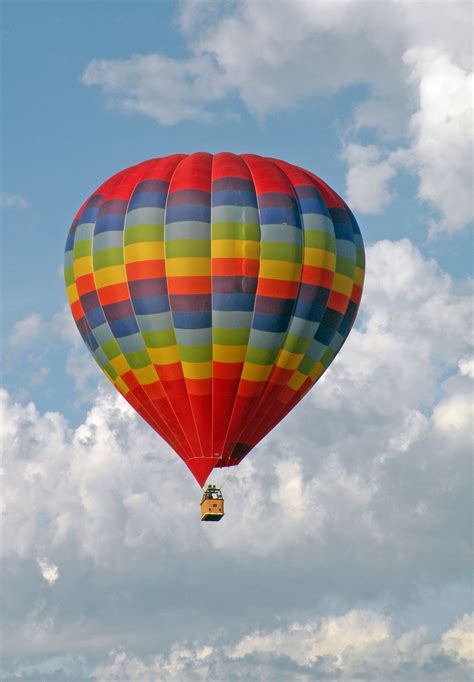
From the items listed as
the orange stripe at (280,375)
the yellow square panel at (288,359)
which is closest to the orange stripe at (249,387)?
the orange stripe at (280,375)

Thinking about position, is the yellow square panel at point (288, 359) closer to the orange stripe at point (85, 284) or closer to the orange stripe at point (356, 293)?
the orange stripe at point (356, 293)

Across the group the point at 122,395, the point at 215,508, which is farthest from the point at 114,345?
the point at 215,508

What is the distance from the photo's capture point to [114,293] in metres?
72.1

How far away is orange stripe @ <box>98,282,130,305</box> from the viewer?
71.8m

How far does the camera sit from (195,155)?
74062 mm

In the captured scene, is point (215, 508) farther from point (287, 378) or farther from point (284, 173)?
point (284, 173)

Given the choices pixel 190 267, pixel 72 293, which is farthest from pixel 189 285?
pixel 72 293

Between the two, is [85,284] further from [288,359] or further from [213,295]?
[288,359]

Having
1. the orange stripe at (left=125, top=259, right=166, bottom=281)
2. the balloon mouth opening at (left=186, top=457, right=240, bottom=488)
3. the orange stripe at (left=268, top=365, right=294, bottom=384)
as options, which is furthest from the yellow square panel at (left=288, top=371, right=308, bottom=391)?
the orange stripe at (left=125, top=259, right=166, bottom=281)

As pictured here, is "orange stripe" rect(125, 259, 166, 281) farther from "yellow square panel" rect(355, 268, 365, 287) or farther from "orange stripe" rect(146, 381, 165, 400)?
"yellow square panel" rect(355, 268, 365, 287)

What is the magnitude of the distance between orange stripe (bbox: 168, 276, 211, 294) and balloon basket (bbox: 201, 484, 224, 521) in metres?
6.70

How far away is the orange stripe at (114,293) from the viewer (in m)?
71.8

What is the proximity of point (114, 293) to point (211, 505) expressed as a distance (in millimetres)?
8065

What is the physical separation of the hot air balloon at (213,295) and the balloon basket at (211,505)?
23 centimetres
